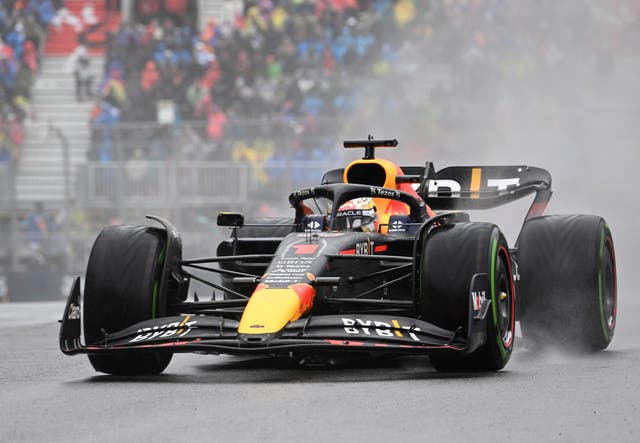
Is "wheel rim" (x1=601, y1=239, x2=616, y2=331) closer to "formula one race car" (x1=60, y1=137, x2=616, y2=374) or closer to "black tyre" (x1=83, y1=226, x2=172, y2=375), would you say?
"formula one race car" (x1=60, y1=137, x2=616, y2=374)

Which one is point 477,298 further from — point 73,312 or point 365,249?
point 73,312

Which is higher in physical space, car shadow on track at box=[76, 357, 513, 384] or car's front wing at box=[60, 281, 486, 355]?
car's front wing at box=[60, 281, 486, 355]

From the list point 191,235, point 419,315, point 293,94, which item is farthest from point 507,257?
point 293,94

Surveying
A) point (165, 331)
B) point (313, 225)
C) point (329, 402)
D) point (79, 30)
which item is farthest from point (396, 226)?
point (79, 30)

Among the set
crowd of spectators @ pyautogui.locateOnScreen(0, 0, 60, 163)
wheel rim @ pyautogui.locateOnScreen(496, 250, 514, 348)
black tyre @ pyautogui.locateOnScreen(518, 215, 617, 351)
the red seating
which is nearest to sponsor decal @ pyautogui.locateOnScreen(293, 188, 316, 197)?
black tyre @ pyautogui.locateOnScreen(518, 215, 617, 351)

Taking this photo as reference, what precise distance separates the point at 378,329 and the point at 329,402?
40.0 inches

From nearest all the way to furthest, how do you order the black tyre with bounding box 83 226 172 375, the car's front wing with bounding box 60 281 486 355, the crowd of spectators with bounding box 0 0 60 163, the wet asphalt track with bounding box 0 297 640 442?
the wet asphalt track with bounding box 0 297 640 442
the car's front wing with bounding box 60 281 486 355
the black tyre with bounding box 83 226 172 375
the crowd of spectators with bounding box 0 0 60 163

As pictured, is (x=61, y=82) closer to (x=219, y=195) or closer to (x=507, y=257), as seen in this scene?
(x=219, y=195)

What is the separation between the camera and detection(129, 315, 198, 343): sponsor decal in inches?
260

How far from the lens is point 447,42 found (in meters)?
23.4

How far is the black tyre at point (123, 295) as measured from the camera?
698cm

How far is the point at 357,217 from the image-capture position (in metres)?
8.08

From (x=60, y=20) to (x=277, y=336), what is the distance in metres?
19.8

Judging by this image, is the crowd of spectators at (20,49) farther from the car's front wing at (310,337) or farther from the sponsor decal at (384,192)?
the car's front wing at (310,337)
